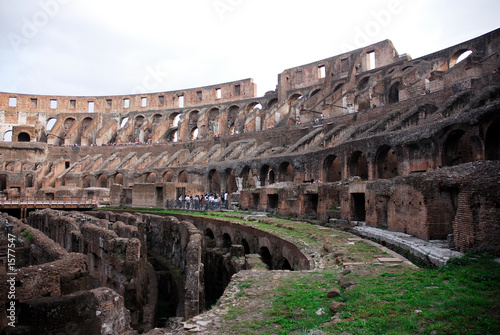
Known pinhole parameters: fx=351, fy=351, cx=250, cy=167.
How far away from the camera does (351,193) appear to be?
1434 centimetres

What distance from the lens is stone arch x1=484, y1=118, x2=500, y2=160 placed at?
15352 mm

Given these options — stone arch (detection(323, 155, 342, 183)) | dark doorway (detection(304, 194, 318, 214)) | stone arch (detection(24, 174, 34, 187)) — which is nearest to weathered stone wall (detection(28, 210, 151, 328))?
dark doorway (detection(304, 194, 318, 214))

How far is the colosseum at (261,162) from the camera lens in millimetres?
8672

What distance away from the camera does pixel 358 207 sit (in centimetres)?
1466

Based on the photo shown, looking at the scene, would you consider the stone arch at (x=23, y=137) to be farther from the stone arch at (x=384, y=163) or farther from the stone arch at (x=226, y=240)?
the stone arch at (x=384, y=163)

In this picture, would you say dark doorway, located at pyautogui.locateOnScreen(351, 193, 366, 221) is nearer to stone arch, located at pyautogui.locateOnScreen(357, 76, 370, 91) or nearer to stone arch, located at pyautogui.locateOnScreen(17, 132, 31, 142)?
stone arch, located at pyautogui.locateOnScreen(357, 76, 370, 91)

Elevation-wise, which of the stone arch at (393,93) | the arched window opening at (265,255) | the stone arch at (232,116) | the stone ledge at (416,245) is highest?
the stone arch at (232,116)

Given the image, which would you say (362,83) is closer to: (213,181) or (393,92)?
(393,92)

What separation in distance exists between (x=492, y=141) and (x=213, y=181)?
25716mm

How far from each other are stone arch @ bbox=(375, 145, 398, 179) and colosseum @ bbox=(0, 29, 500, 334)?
11cm

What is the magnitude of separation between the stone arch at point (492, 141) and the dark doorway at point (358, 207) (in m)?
6.12

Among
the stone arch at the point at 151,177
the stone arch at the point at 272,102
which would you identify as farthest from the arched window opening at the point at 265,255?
the stone arch at the point at 272,102

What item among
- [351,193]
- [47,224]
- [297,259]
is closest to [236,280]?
[297,259]

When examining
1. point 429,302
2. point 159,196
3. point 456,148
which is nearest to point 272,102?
point 159,196
